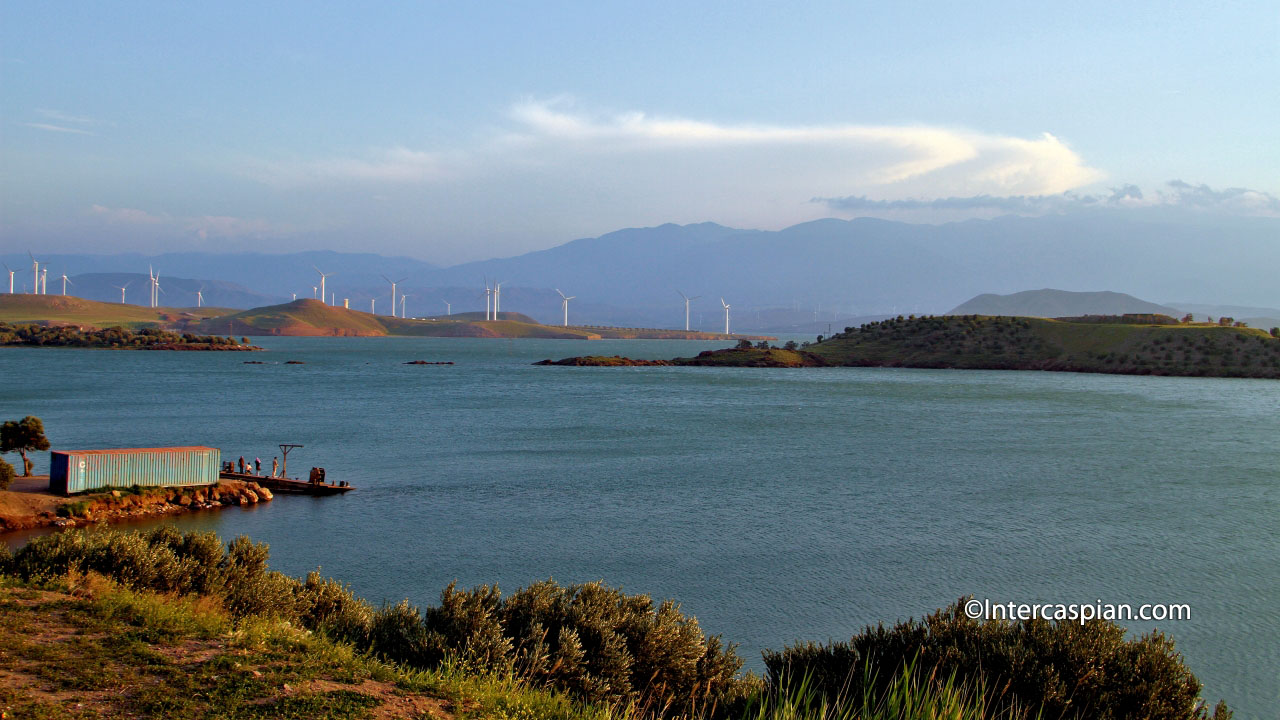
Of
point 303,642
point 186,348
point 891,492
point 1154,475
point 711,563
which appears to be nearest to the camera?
point 303,642

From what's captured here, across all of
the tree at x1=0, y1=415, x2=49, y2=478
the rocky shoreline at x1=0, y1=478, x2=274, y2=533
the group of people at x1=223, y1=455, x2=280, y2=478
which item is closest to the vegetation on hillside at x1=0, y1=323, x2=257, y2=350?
the tree at x1=0, y1=415, x2=49, y2=478

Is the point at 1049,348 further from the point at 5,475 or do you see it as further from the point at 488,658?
the point at 488,658

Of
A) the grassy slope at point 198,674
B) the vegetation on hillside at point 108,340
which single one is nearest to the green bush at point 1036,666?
the grassy slope at point 198,674

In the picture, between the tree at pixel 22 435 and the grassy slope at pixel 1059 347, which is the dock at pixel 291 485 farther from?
the grassy slope at pixel 1059 347

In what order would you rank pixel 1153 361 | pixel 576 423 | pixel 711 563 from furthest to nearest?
pixel 1153 361, pixel 576 423, pixel 711 563

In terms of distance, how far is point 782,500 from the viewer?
29.0 m

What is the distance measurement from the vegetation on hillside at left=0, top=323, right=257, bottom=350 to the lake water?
90471mm

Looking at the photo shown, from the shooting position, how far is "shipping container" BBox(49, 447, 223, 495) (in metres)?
26.5

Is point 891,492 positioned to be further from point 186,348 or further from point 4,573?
point 186,348

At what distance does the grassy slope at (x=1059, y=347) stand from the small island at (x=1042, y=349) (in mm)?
102

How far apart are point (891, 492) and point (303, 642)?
25.4 metres

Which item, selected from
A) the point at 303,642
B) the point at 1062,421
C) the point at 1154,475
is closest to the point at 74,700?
the point at 303,642

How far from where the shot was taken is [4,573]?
10.0 m

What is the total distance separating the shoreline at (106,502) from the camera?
78.3 feet
